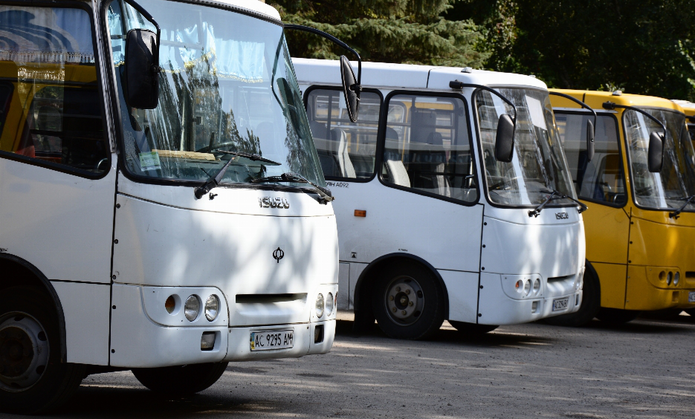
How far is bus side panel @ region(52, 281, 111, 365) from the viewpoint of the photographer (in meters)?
6.72

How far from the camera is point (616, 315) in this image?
49.0 ft

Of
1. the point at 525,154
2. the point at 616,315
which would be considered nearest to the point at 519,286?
the point at 525,154

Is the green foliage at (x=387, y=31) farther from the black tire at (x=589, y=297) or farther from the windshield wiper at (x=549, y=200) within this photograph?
the windshield wiper at (x=549, y=200)

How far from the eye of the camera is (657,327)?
49.9 ft

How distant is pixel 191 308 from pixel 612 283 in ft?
27.0

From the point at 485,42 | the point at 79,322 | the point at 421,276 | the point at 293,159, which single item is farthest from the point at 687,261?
the point at 485,42

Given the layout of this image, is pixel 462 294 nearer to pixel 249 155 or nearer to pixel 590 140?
pixel 590 140

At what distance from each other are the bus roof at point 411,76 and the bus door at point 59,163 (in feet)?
19.0

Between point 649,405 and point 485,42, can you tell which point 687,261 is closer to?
point 649,405

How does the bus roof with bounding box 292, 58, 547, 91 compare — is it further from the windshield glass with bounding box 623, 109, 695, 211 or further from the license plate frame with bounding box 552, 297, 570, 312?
the license plate frame with bounding box 552, 297, 570, 312

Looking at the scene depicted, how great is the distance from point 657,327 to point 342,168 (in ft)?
17.8

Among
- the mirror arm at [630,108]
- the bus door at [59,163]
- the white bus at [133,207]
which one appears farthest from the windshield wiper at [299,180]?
the mirror arm at [630,108]

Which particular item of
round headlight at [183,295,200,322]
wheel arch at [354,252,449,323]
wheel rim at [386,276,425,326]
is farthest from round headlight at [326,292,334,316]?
wheel rim at [386,276,425,326]

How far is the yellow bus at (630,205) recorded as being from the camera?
1370 centimetres
